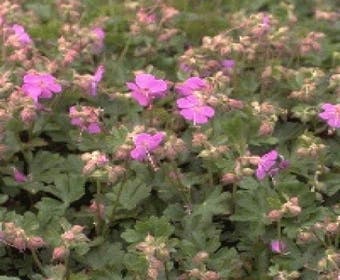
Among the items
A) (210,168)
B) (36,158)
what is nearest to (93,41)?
(36,158)

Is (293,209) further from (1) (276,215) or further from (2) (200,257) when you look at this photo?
(2) (200,257)

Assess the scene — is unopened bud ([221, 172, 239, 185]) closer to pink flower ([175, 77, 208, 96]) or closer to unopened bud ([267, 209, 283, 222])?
unopened bud ([267, 209, 283, 222])

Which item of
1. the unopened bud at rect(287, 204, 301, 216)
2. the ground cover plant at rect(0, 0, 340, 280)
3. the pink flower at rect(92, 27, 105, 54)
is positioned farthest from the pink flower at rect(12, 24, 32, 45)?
the unopened bud at rect(287, 204, 301, 216)

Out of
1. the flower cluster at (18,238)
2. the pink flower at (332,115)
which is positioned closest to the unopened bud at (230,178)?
the pink flower at (332,115)

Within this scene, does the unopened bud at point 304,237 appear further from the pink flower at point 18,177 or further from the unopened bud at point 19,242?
the pink flower at point 18,177

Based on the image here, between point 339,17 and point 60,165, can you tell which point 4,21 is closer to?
point 60,165

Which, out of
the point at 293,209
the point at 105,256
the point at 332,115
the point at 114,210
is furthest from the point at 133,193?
the point at 332,115
